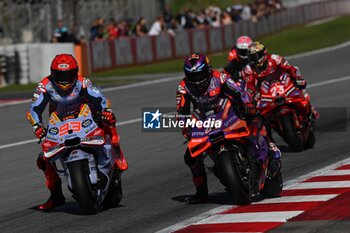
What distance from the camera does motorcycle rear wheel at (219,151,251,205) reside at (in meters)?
9.71

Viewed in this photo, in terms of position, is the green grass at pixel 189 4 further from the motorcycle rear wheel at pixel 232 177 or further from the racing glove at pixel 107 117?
the motorcycle rear wheel at pixel 232 177

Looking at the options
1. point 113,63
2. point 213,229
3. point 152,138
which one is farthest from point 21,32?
point 213,229

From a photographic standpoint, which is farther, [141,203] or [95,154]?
[141,203]

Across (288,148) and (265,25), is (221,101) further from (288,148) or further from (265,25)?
(265,25)

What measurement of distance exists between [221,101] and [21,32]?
82.6 ft

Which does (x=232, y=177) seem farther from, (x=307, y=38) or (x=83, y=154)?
(x=307, y=38)

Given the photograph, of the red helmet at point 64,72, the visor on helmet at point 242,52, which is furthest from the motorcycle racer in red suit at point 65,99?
the visor on helmet at point 242,52

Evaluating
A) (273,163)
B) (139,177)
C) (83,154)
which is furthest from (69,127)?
(139,177)

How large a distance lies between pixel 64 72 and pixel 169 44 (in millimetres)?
26221

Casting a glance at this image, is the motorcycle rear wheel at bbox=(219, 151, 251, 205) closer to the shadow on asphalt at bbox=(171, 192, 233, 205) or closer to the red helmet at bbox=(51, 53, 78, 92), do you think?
the shadow on asphalt at bbox=(171, 192, 233, 205)

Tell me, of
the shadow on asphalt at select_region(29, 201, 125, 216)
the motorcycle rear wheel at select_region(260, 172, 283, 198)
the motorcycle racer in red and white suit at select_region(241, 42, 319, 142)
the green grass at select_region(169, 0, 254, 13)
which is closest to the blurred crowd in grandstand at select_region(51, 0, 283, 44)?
the green grass at select_region(169, 0, 254, 13)

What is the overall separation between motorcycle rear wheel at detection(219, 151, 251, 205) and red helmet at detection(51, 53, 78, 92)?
5.61 ft

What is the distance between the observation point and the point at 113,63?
110 ft

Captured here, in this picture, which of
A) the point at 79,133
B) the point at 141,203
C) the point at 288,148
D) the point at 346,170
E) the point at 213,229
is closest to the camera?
the point at 213,229
